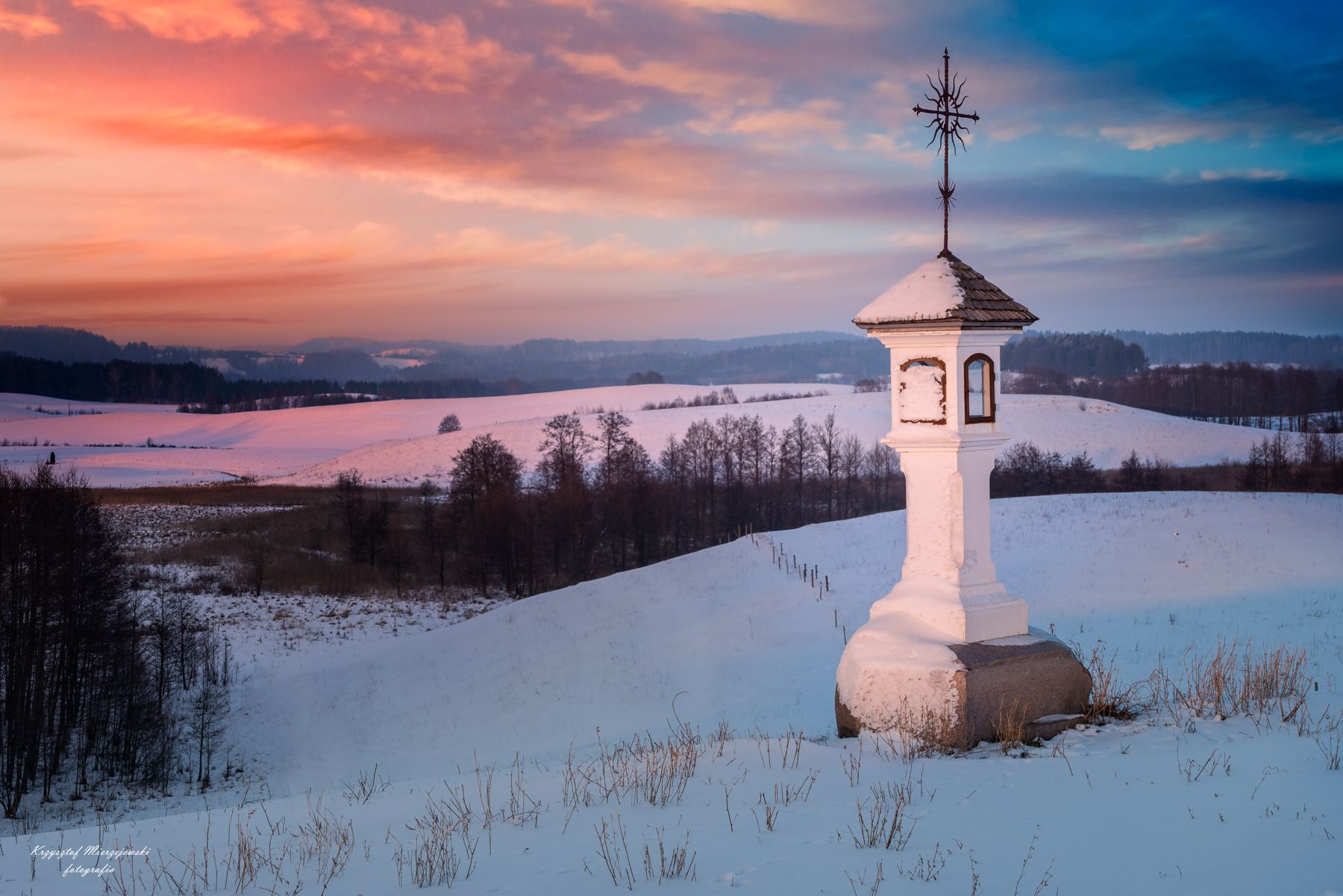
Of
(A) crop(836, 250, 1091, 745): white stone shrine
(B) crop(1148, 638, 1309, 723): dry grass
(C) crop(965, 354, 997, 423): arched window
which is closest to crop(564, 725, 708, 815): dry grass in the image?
(A) crop(836, 250, 1091, 745): white stone shrine

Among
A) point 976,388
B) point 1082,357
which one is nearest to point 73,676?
point 976,388

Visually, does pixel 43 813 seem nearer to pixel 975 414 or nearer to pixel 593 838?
pixel 593 838

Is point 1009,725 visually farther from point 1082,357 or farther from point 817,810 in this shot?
point 1082,357

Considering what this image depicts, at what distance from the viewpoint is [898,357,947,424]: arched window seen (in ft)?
29.9

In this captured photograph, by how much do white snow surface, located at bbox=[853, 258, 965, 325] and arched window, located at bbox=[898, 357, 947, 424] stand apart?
1.65ft

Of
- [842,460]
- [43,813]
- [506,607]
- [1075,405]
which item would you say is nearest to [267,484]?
[842,460]

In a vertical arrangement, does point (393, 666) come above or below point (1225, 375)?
below

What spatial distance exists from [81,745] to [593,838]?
26323 mm

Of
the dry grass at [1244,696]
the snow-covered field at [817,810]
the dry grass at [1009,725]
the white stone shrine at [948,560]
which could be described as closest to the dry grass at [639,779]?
the snow-covered field at [817,810]

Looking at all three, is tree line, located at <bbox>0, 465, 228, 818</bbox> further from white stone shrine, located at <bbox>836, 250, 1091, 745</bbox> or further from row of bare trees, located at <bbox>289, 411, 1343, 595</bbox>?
row of bare trees, located at <bbox>289, 411, 1343, 595</bbox>

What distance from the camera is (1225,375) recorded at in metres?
123

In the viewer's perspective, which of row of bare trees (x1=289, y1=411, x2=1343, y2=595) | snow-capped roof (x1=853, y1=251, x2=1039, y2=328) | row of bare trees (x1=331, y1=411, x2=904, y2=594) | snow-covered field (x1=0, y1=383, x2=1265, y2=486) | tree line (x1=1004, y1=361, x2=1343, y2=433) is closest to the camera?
snow-capped roof (x1=853, y1=251, x2=1039, y2=328)

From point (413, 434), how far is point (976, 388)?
11115 cm

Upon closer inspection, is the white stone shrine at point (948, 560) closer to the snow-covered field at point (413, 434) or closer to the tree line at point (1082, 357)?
the snow-covered field at point (413, 434)
